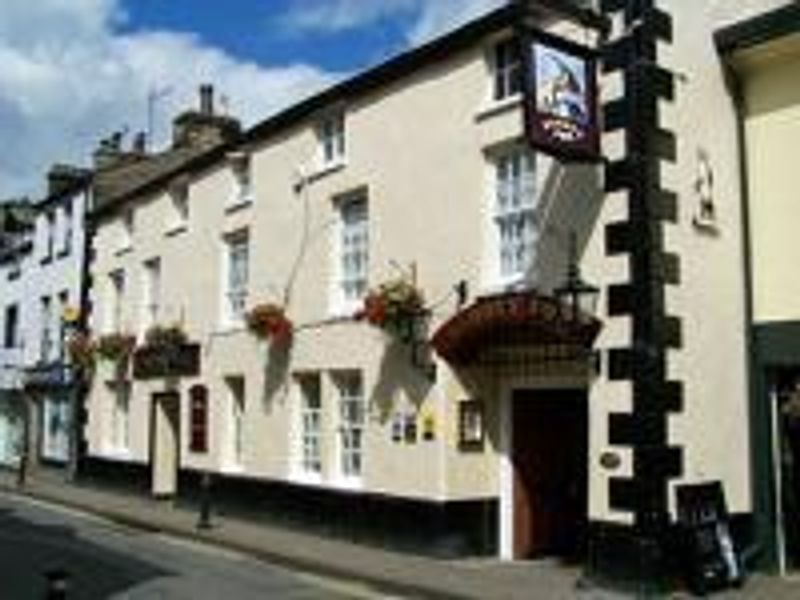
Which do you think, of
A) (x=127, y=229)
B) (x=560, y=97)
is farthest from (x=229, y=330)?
(x=560, y=97)

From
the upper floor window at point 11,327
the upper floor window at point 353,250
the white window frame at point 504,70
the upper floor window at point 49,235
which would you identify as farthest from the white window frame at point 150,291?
the white window frame at point 504,70

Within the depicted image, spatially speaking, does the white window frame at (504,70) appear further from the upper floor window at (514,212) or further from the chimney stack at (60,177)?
the chimney stack at (60,177)

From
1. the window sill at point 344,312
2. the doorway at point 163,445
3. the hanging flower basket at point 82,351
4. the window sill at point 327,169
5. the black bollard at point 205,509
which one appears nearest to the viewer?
the window sill at point 344,312

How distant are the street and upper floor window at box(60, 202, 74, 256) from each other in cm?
1232

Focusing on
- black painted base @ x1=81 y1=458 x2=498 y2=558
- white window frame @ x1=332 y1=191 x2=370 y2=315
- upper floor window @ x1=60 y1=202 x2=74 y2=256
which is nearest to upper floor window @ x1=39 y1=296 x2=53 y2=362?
upper floor window @ x1=60 y1=202 x2=74 y2=256

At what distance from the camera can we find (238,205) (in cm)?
2288

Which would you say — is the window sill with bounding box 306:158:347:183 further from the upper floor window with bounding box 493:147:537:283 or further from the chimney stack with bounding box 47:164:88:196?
the chimney stack with bounding box 47:164:88:196

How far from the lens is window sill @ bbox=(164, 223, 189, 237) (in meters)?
25.2

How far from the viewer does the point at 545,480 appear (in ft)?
55.4

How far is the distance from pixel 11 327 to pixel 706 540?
27380 mm

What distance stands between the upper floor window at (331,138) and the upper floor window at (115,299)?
9190 mm

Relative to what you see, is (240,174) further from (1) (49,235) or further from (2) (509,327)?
(1) (49,235)

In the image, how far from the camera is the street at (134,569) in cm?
1409

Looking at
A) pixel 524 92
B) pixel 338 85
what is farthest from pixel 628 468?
pixel 338 85
